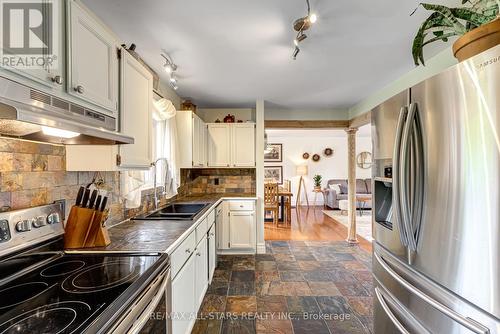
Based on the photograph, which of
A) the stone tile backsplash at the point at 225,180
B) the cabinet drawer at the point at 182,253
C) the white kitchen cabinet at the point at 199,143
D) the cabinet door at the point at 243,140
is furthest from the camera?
the stone tile backsplash at the point at 225,180

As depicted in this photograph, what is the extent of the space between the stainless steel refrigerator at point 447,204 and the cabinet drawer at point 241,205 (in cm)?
254

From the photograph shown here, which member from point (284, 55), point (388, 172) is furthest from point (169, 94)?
point (388, 172)

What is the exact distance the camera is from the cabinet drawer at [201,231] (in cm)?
221

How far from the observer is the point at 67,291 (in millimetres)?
957

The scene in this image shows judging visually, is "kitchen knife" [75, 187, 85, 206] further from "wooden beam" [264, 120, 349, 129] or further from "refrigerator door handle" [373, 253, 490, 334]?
"wooden beam" [264, 120, 349, 129]

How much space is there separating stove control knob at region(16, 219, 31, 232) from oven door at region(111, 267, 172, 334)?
655 millimetres

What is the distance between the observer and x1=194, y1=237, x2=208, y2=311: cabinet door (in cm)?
221

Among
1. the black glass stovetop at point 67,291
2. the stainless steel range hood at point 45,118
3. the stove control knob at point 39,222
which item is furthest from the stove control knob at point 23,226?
the stainless steel range hood at point 45,118

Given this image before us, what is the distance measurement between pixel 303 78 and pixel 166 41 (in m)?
1.62

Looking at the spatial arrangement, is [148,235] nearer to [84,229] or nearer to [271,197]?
[84,229]

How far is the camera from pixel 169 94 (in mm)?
3371

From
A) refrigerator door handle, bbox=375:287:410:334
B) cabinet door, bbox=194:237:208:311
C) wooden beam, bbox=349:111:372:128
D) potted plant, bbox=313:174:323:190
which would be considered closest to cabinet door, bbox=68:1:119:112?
cabinet door, bbox=194:237:208:311

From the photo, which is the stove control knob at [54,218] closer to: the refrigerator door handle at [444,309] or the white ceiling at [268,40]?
the white ceiling at [268,40]

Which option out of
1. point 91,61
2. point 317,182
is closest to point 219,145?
point 91,61
